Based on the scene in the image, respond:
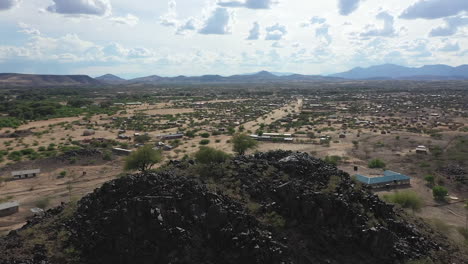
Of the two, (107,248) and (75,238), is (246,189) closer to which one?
(107,248)

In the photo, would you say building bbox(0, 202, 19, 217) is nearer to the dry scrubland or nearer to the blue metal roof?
the dry scrubland

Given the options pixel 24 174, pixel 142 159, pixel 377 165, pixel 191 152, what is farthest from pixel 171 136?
pixel 377 165

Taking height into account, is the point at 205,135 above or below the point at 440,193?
below

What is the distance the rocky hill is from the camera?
1675cm

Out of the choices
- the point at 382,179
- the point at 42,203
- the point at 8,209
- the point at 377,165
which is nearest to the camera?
the point at 8,209

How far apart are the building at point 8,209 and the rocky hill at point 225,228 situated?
10.5 m

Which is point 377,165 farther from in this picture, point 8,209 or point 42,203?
point 8,209

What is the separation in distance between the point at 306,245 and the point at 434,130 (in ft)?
225

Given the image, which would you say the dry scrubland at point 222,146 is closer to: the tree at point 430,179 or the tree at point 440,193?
the tree at point 440,193

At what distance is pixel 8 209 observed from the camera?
29125mm

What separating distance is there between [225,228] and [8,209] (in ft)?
77.0

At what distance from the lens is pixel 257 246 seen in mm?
16297

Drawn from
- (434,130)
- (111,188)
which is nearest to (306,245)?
(111,188)

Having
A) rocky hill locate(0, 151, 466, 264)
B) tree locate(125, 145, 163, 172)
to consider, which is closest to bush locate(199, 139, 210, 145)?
tree locate(125, 145, 163, 172)
